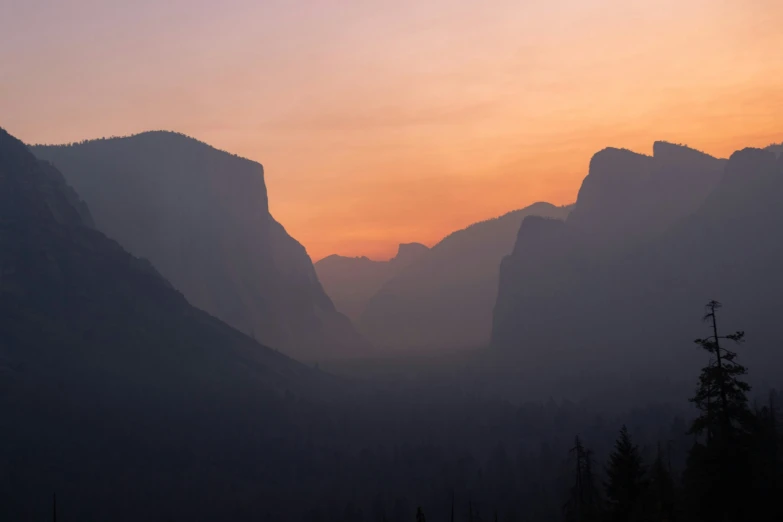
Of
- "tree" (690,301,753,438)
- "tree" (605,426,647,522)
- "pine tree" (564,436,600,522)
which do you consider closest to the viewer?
"tree" (690,301,753,438)

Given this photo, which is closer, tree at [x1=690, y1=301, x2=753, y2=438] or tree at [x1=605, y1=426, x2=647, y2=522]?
tree at [x1=690, y1=301, x2=753, y2=438]

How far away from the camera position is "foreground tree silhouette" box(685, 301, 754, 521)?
98.3 ft

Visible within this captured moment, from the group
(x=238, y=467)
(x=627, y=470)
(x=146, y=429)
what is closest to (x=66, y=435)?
(x=146, y=429)

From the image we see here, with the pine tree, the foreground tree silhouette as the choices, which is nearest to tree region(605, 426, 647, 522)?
the foreground tree silhouette

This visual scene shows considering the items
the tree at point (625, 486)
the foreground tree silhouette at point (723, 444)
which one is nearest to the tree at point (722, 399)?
the foreground tree silhouette at point (723, 444)

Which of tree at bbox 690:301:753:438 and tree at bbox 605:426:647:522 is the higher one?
tree at bbox 690:301:753:438

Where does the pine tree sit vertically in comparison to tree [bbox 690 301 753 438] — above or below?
below

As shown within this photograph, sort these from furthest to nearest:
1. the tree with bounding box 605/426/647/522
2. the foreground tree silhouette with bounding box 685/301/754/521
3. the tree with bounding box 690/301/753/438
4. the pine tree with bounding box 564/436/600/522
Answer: the pine tree with bounding box 564/436/600/522
the tree with bounding box 605/426/647/522
the foreground tree silhouette with bounding box 685/301/754/521
the tree with bounding box 690/301/753/438

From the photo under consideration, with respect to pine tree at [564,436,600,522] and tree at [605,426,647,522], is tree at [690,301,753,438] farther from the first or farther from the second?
pine tree at [564,436,600,522]

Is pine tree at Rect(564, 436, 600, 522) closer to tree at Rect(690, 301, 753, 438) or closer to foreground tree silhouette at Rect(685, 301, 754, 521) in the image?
foreground tree silhouette at Rect(685, 301, 754, 521)

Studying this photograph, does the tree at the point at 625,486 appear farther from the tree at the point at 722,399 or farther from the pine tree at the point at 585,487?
the pine tree at the point at 585,487

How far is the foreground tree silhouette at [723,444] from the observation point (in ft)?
98.3

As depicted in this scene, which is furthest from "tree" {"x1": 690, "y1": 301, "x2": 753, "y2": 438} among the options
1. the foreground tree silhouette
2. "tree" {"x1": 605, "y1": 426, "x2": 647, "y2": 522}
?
"tree" {"x1": 605, "y1": 426, "x2": 647, "y2": 522}

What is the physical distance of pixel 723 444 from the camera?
3017cm
